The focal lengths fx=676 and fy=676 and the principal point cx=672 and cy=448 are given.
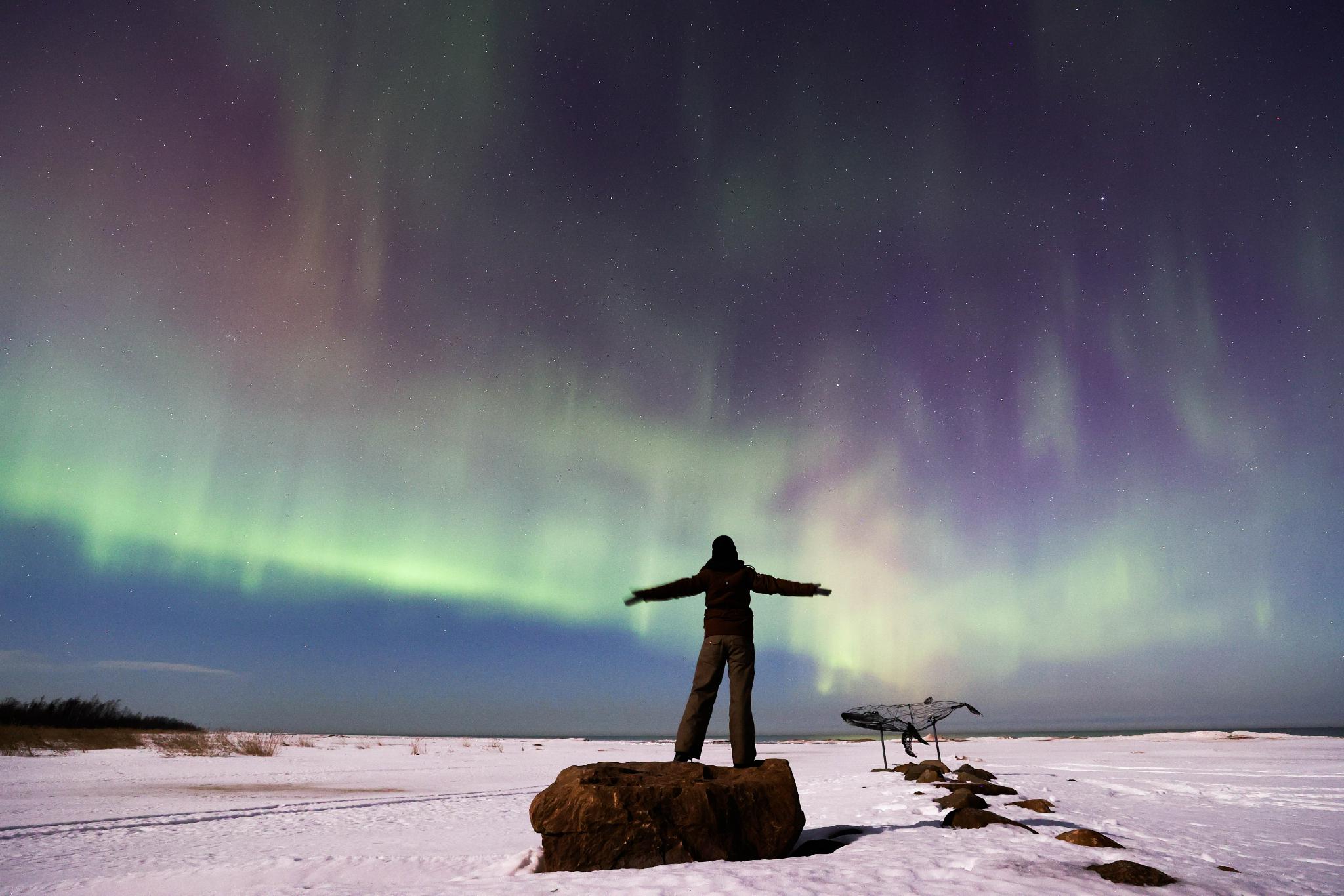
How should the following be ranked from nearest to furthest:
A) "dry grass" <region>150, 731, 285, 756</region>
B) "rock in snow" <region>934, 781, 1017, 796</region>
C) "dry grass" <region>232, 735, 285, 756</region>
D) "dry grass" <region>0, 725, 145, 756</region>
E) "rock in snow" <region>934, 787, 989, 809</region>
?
"rock in snow" <region>934, 787, 989, 809</region>, "rock in snow" <region>934, 781, 1017, 796</region>, "dry grass" <region>0, 725, 145, 756</region>, "dry grass" <region>150, 731, 285, 756</region>, "dry grass" <region>232, 735, 285, 756</region>

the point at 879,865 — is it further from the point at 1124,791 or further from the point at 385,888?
the point at 1124,791

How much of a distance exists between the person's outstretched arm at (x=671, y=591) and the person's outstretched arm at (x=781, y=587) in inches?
27.6

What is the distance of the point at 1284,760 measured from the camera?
2470 centimetres

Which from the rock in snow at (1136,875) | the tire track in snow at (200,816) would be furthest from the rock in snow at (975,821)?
the tire track in snow at (200,816)

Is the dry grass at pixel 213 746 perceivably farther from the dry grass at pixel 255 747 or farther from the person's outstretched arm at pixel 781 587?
the person's outstretched arm at pixel 781 587

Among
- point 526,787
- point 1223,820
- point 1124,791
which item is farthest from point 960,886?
point 526,787

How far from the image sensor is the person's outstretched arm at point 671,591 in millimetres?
8688

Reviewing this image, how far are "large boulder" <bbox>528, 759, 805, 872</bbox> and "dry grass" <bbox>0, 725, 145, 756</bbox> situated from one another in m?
30.6

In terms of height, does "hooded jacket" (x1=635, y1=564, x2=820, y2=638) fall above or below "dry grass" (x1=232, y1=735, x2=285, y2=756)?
above

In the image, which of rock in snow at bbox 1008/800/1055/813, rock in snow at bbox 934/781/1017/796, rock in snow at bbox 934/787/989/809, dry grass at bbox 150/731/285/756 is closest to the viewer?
rock in snow at bbox 934/787/989/809

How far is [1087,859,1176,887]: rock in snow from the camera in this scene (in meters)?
5.53

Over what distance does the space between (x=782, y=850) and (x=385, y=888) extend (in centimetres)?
401

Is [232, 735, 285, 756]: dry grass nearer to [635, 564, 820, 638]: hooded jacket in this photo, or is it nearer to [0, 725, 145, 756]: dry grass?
[0, 725, 145, 756]: dry grass

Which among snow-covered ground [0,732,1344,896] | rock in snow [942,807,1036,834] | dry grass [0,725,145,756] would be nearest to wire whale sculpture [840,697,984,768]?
snow-covered ground [0,732,1344,896]
